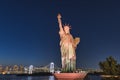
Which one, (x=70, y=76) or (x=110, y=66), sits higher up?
(x=110, y=66)

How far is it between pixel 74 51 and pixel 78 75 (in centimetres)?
311

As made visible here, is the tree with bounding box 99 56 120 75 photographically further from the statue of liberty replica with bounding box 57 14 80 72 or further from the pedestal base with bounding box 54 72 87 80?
the pedestal base with bounding box 54 72 87 80

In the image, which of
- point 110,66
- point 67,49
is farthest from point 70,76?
point 110,66

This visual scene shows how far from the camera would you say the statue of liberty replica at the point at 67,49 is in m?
24.9

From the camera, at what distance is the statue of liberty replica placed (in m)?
24.9

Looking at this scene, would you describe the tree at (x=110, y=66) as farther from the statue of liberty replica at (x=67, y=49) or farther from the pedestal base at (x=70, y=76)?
the pedestal base at (x=70, y=76)

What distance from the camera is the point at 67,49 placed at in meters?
25.1

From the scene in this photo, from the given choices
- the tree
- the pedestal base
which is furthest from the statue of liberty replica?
the tree

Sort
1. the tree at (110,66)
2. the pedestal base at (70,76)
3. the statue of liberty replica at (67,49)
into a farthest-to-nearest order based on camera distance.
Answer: the tree at (110,66) → the statue of liberty replica at (67,49) → the pedestal base at (70,76)

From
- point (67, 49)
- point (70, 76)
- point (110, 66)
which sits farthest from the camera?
point (110, 66)

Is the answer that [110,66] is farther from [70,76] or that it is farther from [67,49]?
[70,76]

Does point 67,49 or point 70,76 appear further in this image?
point 67,49

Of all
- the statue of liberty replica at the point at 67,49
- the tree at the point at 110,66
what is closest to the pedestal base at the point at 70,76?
the statue of liberty replica at the point at 67,49

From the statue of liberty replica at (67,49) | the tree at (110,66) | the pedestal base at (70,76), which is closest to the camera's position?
the pedestal base at (70,76)
